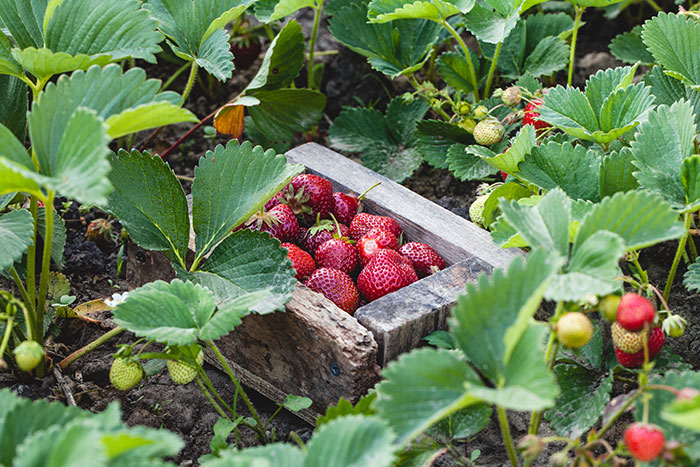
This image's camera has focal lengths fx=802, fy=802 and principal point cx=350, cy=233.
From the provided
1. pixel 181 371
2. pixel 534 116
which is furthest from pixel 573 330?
pixel 534 116

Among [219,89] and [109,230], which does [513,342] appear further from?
[219,89]

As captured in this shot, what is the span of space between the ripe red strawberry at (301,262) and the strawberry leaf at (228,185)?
148mm

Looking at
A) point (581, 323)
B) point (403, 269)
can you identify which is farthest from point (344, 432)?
point (403, 269)

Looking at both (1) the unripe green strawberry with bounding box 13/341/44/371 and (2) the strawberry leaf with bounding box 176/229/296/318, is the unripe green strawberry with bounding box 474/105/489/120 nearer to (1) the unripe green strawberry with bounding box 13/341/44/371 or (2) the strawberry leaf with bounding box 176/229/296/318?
(2) the strawberry leaf with bounding box 176/229/296/318

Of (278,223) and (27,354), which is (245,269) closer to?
(278,223)

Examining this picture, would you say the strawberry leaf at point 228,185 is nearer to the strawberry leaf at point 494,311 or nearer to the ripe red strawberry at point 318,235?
the ripe red strawberry at point 318,235

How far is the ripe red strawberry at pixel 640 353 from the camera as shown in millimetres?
1372

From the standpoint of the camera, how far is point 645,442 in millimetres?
1001

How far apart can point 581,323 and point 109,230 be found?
4.48 feet

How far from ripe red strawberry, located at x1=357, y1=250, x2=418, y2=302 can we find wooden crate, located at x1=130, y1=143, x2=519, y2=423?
5 cm

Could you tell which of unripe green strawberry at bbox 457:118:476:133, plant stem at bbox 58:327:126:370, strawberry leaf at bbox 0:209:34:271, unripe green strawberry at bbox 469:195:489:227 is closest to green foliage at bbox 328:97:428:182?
unripe green strawberry at bbox 457:118:476:133

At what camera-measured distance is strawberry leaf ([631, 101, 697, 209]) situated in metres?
1.39

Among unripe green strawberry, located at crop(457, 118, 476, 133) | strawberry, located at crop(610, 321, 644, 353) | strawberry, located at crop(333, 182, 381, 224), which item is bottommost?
strawberry, located at crop(333, 182, 381, 224)

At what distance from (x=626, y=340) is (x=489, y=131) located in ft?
2.66
